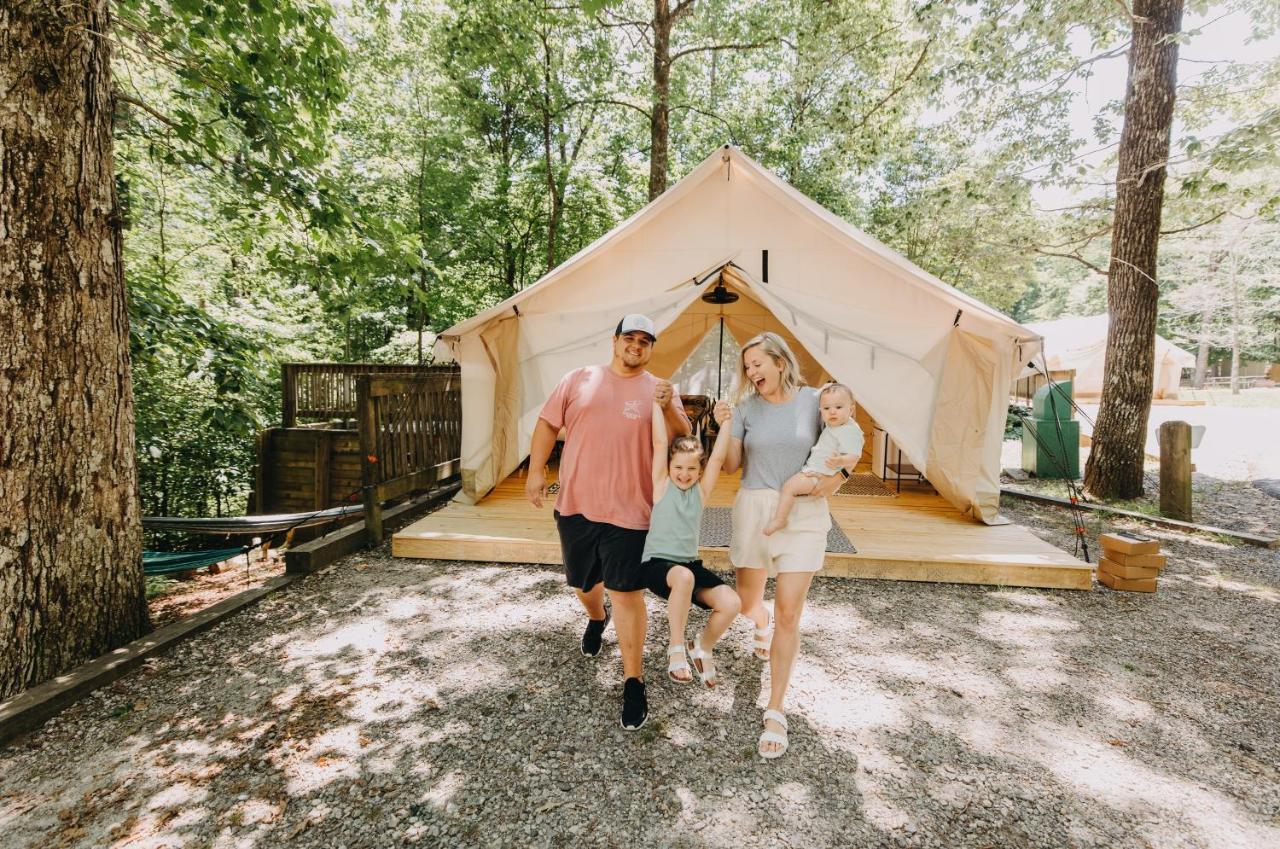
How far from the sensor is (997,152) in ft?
21.6

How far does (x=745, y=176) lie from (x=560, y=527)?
3.38 m

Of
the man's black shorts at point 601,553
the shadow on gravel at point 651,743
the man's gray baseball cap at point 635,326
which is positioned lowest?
the shadow on gravel at point 651,743

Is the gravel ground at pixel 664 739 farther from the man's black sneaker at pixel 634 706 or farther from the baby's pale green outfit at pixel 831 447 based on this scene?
the baby's pale green outfit at pixel 831 447

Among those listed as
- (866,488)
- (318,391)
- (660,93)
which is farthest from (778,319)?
(318,391)

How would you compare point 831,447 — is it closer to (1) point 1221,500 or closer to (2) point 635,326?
(2) point 635,326

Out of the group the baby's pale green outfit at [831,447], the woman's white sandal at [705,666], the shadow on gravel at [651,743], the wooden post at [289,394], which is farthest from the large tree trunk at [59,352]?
the wooden post at [289,394]

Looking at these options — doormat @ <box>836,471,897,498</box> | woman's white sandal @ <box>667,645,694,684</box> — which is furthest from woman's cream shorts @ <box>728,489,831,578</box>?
doormat @ <box>836,471,897,498</box>

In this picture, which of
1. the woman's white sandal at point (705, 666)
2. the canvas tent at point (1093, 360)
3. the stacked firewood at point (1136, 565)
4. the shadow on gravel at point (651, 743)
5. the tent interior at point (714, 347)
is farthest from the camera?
the canvas tent at point (1093, 360)

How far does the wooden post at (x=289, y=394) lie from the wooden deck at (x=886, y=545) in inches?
178

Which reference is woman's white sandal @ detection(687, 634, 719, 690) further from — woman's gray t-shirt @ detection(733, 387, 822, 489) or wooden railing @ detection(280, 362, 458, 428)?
wooden railing @ detection(280, 362, 458, 428)

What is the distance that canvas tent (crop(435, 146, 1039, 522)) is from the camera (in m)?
3.96

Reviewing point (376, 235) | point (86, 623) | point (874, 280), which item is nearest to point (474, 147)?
point (376, 235)

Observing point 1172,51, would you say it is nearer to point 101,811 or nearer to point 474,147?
point 101,811

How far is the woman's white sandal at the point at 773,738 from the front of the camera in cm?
184
